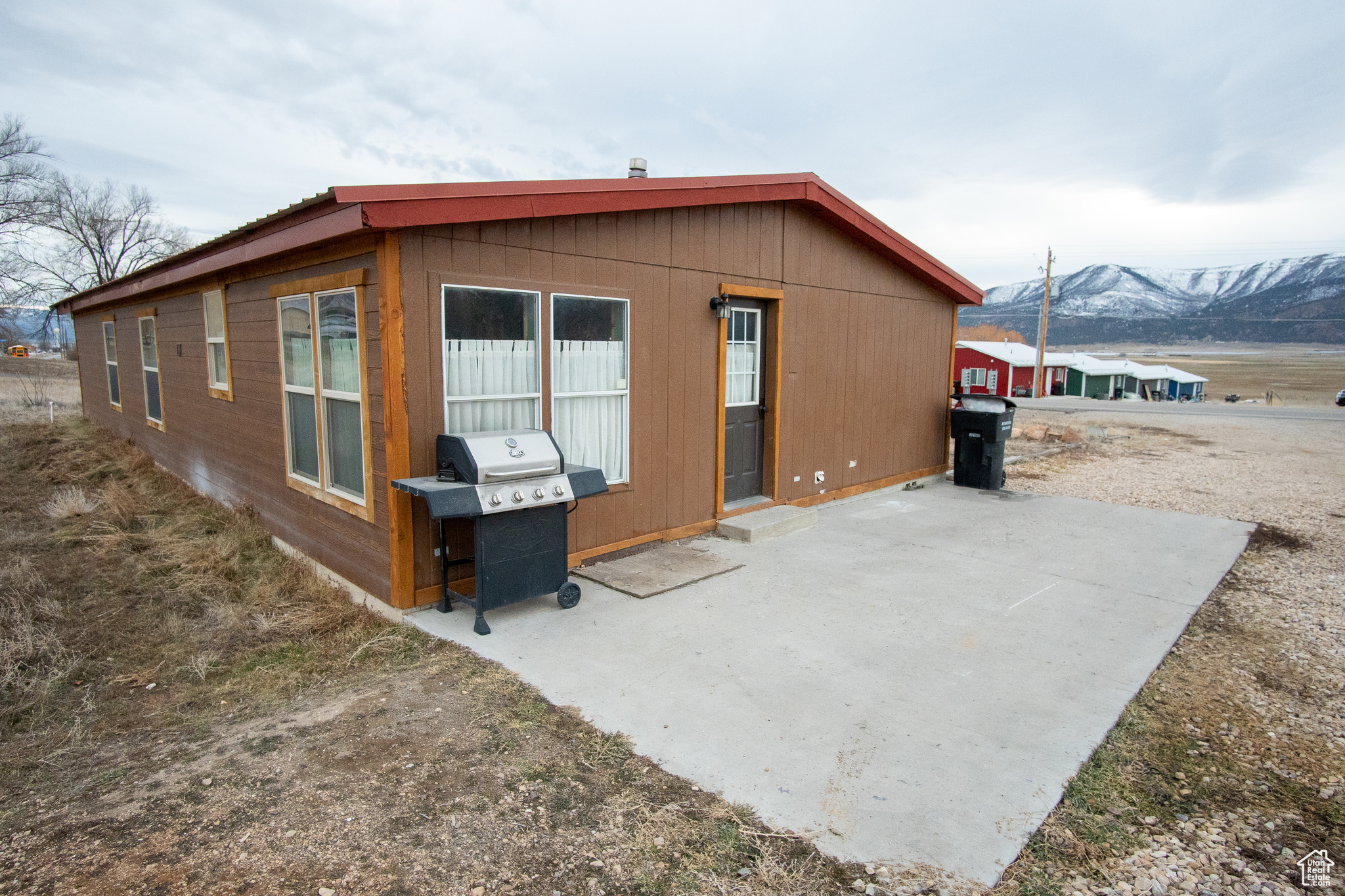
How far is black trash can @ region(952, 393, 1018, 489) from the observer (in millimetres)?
8992

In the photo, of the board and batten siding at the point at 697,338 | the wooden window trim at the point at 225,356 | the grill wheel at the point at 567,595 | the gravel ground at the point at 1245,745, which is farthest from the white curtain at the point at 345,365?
the gravel ground at the point at 1245,745

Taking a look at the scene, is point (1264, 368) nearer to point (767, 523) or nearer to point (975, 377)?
point (975, 377)

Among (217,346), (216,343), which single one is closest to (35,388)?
(217,346)

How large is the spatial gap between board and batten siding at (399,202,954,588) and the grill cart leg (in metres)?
0.09

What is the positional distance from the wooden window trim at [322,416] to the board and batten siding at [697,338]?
38cm

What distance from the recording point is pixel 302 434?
554cm

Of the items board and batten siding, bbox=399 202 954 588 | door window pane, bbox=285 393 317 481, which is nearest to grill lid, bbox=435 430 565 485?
board and batten siding, bbox=399 202 954 588

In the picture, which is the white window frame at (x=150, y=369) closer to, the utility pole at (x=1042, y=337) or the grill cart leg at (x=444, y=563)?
the grill cart leg at (x=444, y=563)

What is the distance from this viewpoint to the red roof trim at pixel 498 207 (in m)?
3.98

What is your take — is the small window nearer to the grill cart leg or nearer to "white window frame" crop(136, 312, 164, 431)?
"white window frame" crop(136, 312, 164, 431)

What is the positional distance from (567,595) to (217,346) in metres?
5.01

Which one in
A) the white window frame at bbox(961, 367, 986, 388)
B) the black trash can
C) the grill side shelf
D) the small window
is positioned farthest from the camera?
the white window frame at bbox(961, 367, 986, 388)

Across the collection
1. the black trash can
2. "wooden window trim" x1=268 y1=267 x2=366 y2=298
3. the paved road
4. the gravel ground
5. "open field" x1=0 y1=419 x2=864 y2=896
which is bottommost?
the gravel ground

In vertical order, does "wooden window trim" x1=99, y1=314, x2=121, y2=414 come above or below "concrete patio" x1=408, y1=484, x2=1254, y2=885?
above
